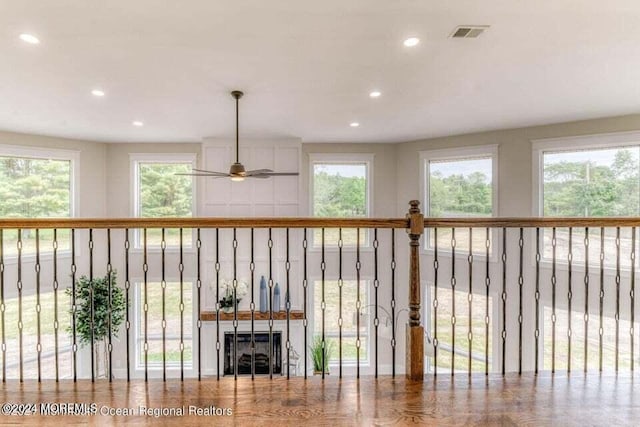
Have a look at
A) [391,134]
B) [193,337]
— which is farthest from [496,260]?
[193,337]

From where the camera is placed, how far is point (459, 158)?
6379mm

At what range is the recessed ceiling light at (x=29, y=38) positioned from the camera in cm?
264

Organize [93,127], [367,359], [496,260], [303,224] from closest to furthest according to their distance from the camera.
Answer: [303,224] < [93,127] < [496,260] < [367,359]

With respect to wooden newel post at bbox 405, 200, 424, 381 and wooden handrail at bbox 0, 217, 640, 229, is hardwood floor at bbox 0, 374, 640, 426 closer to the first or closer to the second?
wooden newel post at bbox 405, 200, 424, 381

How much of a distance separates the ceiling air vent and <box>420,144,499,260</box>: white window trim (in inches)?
148

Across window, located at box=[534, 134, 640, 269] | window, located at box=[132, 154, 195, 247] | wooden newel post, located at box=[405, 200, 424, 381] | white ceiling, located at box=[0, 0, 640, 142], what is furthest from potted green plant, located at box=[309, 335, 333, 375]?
window, located at box=[534, 134, 640, 269]

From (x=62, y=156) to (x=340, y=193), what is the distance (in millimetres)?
4982

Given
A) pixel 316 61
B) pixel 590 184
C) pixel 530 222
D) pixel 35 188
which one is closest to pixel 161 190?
pixel 35 188

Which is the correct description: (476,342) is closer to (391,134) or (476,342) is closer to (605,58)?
(391,134)

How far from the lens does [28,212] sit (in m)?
6.17

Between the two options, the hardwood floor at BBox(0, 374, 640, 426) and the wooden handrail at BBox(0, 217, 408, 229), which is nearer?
the hardwood floor at BBox(0, 374, 640, 426)

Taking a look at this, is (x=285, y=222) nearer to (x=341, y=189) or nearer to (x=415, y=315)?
(x=415, y=315)

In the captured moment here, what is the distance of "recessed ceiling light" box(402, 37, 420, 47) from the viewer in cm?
271

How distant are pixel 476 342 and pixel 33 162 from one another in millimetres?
8094
